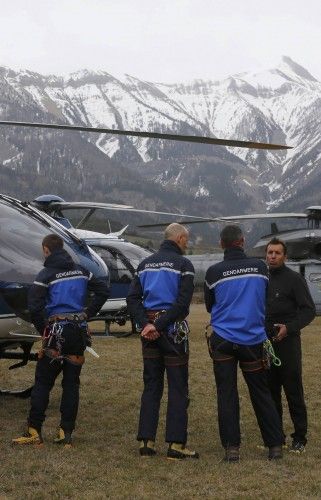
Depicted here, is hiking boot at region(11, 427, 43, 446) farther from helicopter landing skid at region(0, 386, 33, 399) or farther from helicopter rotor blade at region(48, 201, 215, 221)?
helicopter rotor blade at region(48, 201, 215, 221)

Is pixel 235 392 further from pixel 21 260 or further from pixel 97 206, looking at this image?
pixel 97 206

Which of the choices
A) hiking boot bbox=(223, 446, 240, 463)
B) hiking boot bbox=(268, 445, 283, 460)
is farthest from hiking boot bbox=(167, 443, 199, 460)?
hiking boot bbox=(268, 445, 283, 460)

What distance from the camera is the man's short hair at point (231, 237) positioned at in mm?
6852

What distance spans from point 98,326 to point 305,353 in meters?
11.7

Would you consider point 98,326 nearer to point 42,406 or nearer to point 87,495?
point 42,406

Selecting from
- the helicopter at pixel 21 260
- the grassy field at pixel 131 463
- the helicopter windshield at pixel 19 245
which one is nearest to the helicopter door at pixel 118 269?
the grassy field at pixel 131 463

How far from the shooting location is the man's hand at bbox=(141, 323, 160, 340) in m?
6.84

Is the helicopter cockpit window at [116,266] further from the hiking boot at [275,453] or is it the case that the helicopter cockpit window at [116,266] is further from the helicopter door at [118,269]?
the hiking boot at [275,453]

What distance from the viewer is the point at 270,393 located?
697cm

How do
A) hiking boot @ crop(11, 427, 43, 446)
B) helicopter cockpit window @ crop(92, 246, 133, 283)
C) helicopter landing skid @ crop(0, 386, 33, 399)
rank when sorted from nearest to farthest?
hiking boot @ crop(11, 427, 43, 446), helicopter landing skid @ crop(0, 386, 33, 399), helicopter cockpit window @ crop(92, 246, 133, 283)

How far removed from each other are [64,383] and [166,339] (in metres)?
1.24

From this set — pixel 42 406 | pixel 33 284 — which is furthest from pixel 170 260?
pixel 42 406

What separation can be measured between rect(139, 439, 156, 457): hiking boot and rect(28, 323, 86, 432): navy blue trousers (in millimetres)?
837

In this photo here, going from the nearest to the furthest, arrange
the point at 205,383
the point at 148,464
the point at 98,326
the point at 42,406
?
1. the point at 148,464
2. the point at 42,406
3. the point at 205,383
4. the point at 98,326
